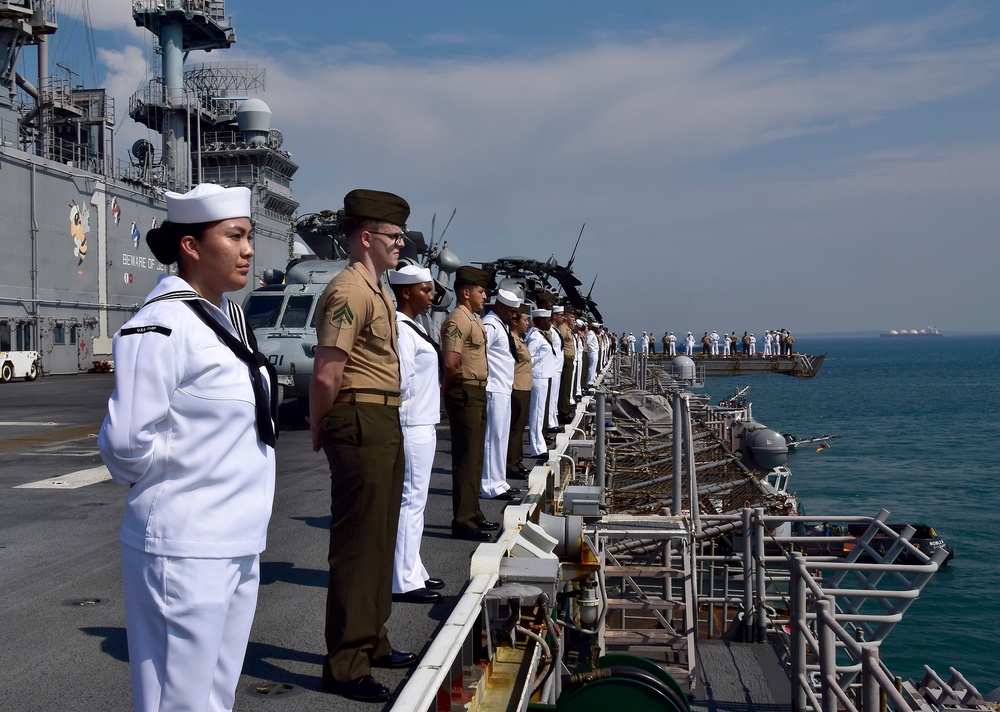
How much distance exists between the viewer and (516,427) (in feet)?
30.1

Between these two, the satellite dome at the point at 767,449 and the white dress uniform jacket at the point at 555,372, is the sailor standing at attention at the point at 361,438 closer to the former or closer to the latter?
the white dress uniform jacket at the point at 555,372

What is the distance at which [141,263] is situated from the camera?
116 feet

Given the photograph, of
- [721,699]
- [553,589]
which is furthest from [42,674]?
[721,699]

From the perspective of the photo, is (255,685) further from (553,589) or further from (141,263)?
(141,263)

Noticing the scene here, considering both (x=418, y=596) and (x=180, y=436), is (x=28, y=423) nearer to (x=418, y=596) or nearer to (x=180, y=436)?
(x=418, y=596)

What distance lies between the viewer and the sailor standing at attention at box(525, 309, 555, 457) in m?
10.7

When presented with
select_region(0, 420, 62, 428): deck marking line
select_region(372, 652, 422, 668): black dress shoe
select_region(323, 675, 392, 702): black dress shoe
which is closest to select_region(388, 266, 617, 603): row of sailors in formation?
select_region(372, 652, 422, 668): black dress shoe

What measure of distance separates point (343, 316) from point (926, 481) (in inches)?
1507

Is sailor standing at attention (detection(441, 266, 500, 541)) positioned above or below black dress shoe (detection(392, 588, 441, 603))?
above

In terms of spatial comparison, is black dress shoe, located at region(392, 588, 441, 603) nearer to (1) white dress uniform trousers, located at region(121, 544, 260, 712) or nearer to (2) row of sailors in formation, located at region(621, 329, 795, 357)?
(1) white dress uniform trousers, located at region(121, 544, 260, 712)

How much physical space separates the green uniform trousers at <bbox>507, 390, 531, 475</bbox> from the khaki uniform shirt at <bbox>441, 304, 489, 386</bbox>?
226 cm

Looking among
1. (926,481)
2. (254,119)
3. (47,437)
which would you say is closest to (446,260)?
(47,437)

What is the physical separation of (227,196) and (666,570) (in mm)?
8002

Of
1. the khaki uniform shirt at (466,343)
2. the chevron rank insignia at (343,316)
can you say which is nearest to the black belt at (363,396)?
the chevron rank insignia at (343,316)
